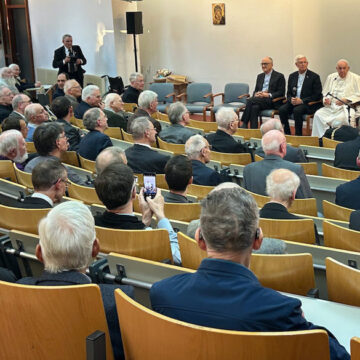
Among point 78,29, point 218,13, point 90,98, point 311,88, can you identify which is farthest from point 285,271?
point 78,29

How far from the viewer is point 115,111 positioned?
27.9ft

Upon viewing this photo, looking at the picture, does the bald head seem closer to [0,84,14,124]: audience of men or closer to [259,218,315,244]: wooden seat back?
[259,218,315,244]: wooden seat back

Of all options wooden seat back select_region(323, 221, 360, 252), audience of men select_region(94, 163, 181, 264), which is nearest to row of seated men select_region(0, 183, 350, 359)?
audience of men select_region(94, 163, 181, 264)

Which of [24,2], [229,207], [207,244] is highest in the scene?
[24,2]

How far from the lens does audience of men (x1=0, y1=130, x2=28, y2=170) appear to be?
5.34 m

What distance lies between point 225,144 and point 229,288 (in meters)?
4.59

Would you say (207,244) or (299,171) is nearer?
(207,244)

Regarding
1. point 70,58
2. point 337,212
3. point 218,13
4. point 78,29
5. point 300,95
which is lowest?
point 337,212

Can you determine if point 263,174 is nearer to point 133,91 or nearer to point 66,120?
point 66,120

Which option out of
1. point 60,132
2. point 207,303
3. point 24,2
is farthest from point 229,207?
point 24,2

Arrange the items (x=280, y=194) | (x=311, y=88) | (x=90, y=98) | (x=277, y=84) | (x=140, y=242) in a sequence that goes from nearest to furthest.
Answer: (x=140, y=242) < (x=280, y=194) < (x=90, y=98) < (x=311, y=88) < (x=277, y=84)

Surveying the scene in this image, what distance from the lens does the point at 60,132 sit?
5219 mm

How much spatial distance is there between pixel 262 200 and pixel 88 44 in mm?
9836

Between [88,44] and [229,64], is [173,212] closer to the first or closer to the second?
[229,64]
